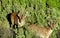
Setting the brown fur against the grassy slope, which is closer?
the brown fur

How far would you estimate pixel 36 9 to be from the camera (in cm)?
1150

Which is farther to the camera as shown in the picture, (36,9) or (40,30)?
(36,9)

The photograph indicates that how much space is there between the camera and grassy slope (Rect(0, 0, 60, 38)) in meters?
11.0

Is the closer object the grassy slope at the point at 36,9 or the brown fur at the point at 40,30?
the brown fur at the point at 40,30

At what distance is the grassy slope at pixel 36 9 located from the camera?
11008 mm

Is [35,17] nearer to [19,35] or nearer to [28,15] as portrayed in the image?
[28,15]

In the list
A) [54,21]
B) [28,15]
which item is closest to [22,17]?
[28,15]

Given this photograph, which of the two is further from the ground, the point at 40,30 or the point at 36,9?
the point at 36,9

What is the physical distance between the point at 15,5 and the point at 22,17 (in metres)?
0.84

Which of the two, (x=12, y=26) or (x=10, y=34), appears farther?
(x=12, y=26)

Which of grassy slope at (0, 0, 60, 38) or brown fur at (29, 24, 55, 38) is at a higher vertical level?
grassy slope at (0, 0, 60, 38)

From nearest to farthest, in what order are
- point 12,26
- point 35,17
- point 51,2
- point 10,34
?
1. point 10,34
2. point 12,26
3. point 35,17
4. point 51,2

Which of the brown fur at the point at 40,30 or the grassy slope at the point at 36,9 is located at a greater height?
the grassy slope at the point at 36,9

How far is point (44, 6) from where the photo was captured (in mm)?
11719
